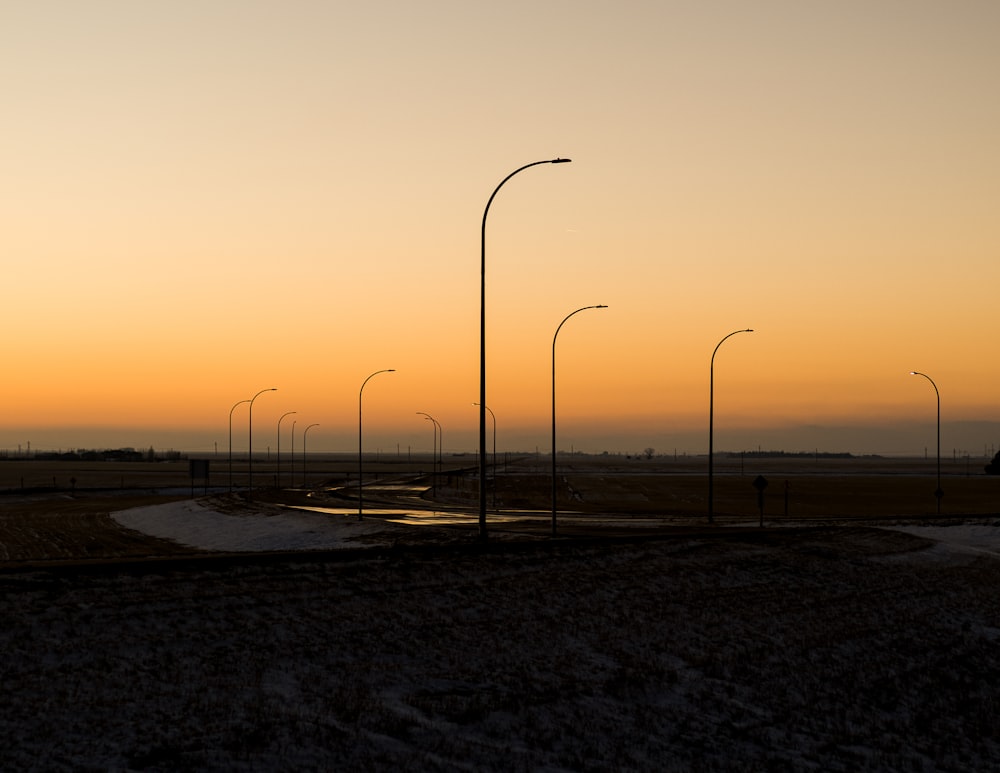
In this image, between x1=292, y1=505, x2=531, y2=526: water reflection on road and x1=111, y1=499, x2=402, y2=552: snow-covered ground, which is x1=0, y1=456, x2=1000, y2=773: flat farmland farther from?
x1=292, y1=505, x2=531, y2=526: water reflection on road

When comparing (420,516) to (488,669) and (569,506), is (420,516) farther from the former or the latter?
(488,669)

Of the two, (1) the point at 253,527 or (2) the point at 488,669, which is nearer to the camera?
(2) the point at 488,669

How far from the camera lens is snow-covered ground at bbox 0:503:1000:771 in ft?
50.9

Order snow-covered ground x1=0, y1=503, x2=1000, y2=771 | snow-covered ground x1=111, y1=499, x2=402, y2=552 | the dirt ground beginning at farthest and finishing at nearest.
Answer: the dirt ground
snow-covered ground x1=111, y1=499, x2=402, y2=552
snow-covered ground x1=0, y1=503, x2=1000, y2=771

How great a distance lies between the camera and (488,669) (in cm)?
2041

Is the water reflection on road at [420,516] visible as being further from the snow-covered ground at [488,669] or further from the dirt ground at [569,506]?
the snow-covered ground at [488,669]

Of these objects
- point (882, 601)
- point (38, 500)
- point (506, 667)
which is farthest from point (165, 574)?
point (38, 500)

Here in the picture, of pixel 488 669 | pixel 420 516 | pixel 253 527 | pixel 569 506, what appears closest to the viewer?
pixel 488 669

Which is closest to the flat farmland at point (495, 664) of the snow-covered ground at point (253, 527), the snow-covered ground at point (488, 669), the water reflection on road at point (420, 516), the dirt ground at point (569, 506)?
the snow-covered ground at point (488, 669)

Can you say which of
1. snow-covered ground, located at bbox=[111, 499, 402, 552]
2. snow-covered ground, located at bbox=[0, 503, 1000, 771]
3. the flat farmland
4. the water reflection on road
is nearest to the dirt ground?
snow-covered ground, located at bbox=[111, 499, 402, 552]

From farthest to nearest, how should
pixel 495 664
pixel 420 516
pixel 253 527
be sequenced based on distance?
1. pixel 420 516
2. pixel 253 527
3. pixel 495 664

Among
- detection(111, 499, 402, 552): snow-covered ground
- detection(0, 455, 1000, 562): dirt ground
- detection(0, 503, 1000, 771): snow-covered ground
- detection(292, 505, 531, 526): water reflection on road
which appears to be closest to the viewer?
detection(0, 503, 1000, 771): snow-covered ground

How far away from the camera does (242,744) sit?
1487 centimetres

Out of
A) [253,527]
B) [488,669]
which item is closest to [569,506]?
[253,527]
